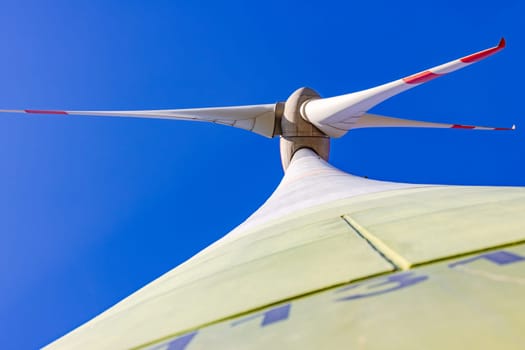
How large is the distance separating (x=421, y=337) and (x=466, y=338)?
3.9 inches

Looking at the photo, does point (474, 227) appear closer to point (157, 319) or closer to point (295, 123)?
point (157, 319)

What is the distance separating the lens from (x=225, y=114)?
12133 millimetres

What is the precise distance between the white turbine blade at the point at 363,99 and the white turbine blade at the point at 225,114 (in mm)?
1364

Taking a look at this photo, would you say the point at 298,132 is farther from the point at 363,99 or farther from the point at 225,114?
the point at 363,99

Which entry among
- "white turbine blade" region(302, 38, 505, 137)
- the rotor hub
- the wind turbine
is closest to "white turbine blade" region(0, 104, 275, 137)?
the rotor hub

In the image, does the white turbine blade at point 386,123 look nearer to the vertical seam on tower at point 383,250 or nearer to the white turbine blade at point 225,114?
the white turbine blade at point 225,114

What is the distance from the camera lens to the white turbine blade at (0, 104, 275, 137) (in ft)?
32.7

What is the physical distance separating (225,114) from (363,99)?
539 centimetres

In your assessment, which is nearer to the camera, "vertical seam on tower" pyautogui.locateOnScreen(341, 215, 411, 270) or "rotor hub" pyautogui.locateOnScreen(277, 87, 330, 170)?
"vertical seam on tower" pyautogui.locateOnScreen(341, 215, 411, 270)

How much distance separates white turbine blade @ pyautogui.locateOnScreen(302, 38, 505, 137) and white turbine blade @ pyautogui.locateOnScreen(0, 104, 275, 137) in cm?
136

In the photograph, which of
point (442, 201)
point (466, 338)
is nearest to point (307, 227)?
point (442, 201)

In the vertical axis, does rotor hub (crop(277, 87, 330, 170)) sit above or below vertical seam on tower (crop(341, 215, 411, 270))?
above

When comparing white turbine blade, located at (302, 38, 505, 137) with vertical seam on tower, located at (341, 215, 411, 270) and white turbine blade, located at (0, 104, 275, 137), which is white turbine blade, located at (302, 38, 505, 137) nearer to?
white turbine blade, located at (0, 104, 275, 137)

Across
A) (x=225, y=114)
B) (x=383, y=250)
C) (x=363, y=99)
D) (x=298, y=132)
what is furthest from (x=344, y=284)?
(x=298, y=132)
